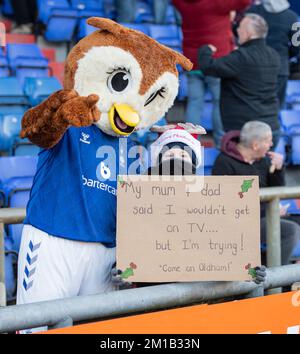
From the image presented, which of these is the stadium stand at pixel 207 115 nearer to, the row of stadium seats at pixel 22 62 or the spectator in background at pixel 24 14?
the row of stadium seats at pixel 22 62

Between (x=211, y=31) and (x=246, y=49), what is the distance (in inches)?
25.4

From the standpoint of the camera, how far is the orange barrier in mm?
2102

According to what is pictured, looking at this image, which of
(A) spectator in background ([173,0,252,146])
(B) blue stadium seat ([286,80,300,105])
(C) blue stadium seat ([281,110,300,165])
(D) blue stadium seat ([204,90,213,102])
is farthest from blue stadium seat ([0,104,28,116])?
(B) blue stadium seat ([286,80,300,105])

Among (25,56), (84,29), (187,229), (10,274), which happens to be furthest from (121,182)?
(84,29)

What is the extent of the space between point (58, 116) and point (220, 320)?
77 centimetres

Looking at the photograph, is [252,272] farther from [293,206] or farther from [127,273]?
[293,206]

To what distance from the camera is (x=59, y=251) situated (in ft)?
8.35

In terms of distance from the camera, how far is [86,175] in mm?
2553

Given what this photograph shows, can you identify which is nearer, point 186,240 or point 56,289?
point 186,240

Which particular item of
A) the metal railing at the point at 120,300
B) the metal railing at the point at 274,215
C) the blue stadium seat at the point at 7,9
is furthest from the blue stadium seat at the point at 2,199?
the blue stadium seat at the point at 7,9

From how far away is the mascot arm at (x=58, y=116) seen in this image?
228cm

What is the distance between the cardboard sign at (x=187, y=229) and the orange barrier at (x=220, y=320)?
0.10 meters
